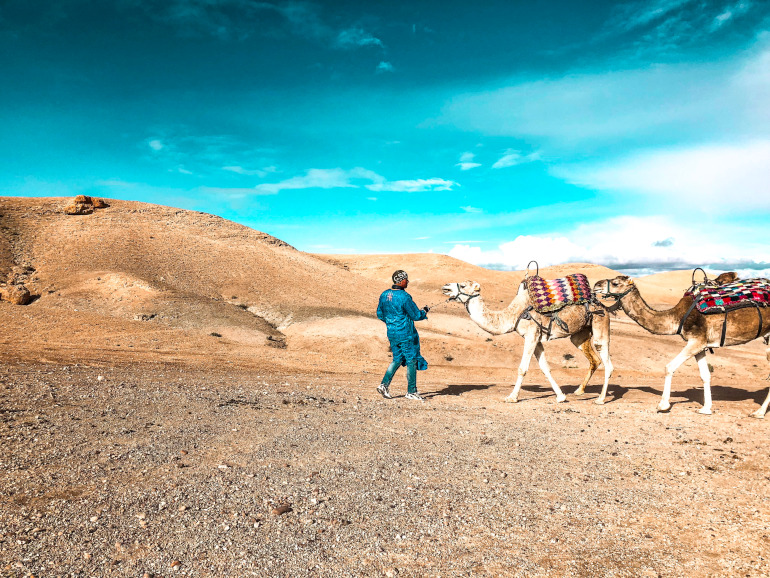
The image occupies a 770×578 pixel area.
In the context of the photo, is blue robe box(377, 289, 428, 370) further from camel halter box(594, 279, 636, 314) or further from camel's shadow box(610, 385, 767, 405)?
camel's shadow box(610, 385, 767, 405)

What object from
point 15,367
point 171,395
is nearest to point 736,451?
point 171,395

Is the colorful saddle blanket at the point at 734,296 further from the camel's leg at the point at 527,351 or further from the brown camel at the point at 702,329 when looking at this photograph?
the camel's leg at the point at 527,351

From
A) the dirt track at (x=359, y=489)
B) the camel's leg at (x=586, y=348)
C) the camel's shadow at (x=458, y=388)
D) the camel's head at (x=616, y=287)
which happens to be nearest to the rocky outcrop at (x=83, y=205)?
the dirt track at (x=359, y=489)

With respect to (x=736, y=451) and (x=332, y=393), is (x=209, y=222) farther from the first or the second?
(x=736, y=451)

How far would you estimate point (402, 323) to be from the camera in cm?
1020

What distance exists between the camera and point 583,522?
458 centimetres

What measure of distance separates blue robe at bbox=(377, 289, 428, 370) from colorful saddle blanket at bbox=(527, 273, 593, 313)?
267cm

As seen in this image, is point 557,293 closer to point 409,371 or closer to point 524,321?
point 524,321

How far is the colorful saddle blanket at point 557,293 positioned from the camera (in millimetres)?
10648

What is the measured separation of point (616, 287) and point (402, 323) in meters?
4.95

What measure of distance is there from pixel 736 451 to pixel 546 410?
3.37m

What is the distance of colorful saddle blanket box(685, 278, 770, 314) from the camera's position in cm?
945

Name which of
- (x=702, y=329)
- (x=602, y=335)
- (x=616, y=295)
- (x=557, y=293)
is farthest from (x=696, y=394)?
(x=557, y=293)

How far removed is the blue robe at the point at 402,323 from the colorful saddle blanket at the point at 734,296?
18.8 ft
